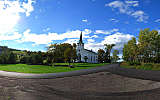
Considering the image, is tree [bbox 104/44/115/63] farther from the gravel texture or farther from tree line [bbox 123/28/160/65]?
the gravel texture

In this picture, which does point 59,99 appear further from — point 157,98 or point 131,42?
point 131,42

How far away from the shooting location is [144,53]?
50.0m

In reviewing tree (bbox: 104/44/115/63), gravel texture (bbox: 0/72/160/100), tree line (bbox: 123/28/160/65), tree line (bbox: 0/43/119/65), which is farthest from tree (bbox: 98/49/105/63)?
gravel texture (bbox: 0/72/160/100)

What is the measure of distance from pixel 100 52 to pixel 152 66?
5408cm

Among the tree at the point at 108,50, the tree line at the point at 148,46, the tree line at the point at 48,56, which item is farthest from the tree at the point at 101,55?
the tree line at the point at 48,56

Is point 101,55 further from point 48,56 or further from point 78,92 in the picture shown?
point 78,92

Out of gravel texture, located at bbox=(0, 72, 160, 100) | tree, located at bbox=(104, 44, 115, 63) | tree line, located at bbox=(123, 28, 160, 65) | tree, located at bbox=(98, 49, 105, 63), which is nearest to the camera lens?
gravel texture, located at bbox=(0, 72, 160, 100)

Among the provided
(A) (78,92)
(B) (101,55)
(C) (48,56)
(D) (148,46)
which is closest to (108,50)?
(B) (101,55)

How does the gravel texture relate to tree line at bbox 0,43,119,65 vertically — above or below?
below

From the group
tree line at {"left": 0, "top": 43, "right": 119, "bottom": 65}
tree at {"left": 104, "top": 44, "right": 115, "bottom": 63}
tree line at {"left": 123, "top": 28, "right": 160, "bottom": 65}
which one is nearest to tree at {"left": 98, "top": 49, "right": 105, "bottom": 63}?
tree at {"left": 104, "top": 44, "right": 115, "bottom": 63}

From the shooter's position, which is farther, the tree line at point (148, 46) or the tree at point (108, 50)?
the tree at point (108, 50)

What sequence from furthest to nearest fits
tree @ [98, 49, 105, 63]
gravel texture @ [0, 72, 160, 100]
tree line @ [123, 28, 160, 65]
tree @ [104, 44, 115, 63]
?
tree @ [98, 49, 105, 63] < tree @ [104, 44, 115, 63] < tree line @ [123, 28, 160, 65] < gravel texture @ [0, 72, 160, 100]

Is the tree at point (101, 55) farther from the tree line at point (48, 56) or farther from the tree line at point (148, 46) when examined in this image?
the tree line at point (48, 56)

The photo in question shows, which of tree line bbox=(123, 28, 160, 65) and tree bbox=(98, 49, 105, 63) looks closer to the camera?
tree line bbox=(123, 28, 160, 65)
